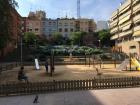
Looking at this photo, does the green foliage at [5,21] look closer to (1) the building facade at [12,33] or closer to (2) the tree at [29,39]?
(1) the building facade at [12,33]

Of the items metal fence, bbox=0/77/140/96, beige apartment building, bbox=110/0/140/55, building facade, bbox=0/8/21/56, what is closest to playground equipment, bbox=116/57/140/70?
building facade, bbox=0/8/21/56

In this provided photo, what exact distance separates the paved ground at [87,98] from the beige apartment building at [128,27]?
74.3 meters

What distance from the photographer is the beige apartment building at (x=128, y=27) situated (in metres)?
102

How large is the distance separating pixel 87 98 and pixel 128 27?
92049 mm

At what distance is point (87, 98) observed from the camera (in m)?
22.6

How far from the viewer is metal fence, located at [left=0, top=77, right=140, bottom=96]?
83.1 ft

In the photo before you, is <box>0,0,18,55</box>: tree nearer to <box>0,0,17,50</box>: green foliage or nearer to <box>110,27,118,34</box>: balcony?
<box>0,0,17,50</box>: green foliage

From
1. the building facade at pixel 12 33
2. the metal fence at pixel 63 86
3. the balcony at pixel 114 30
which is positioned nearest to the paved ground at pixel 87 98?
the metal fence at pixel 63 86

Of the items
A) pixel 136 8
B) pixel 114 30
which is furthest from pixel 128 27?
pixel 114 30

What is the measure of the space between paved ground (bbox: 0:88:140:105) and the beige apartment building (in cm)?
7432

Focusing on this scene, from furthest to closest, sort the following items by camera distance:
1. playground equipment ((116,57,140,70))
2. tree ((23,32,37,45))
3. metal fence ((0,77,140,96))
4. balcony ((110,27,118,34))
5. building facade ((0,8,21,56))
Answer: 1. tree ((23,32,37,45))
2. balcony ((110,27,118,34))
3. playground equipment ((116,57,140,70))
4. building facade ((0,8,21,56))
5. metal fence ((0,77,140,96))

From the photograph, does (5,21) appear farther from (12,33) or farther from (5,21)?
(12,33)

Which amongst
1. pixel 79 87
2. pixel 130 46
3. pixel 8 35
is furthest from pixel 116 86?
pixel 130 46

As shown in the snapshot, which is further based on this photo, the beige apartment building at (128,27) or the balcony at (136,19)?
the beige apartment building at (128,27)
